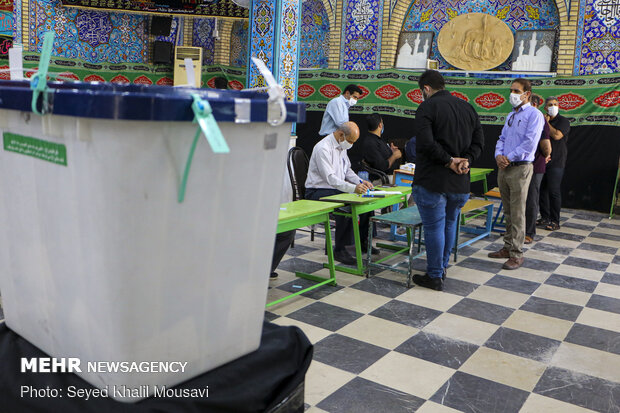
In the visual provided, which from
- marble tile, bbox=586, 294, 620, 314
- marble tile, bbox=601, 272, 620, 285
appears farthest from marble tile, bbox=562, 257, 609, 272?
marble tile, bbox=586, 294, 620, 314

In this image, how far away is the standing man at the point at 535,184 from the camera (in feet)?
18.9

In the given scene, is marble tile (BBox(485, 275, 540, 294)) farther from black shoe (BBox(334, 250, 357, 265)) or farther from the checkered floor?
black shoe (BBox(334, 250, 357, 265))

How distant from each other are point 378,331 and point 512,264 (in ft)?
6.73

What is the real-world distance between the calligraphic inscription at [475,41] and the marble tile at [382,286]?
5.65m

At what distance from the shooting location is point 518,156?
186 inches

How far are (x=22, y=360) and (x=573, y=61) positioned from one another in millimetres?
8473

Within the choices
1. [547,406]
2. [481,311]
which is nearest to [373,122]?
[481,311]

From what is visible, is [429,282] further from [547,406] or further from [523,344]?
[547,406]

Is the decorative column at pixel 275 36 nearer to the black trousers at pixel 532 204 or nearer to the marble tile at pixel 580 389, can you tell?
the black trousers at pixel 532 204

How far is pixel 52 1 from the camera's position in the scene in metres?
11.3

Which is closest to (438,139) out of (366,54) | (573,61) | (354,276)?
(354,276)

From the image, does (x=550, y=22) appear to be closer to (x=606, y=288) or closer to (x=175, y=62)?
(x=606, y=288)

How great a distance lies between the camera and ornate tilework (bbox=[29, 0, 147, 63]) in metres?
11.2

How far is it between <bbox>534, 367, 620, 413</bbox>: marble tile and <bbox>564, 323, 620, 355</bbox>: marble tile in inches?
19.4
